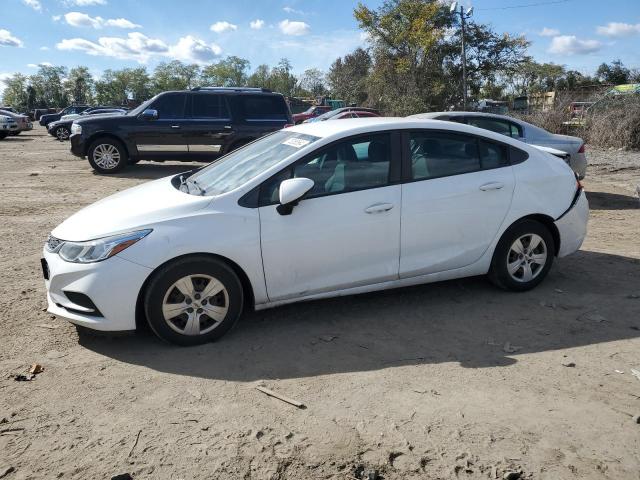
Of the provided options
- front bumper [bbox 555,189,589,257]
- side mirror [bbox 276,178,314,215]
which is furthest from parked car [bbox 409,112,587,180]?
side mirror [bbox 276,178,314,215]

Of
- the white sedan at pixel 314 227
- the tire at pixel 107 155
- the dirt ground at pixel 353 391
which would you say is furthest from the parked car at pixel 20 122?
the white sedan at pixel 314 227

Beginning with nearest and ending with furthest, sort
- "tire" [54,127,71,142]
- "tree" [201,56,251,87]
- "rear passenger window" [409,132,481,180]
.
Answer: "rear passenger window" [409,132,481,180]
"tire" [54,127,71,142]
"tree" [201,56,251,87]

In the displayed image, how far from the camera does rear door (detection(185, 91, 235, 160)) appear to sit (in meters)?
13.1

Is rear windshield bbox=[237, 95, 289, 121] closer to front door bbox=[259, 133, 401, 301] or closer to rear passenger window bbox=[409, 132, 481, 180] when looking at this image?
rear passenger window bbox=[409, 132, 481, 180]

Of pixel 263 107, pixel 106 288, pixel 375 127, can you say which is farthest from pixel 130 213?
pixel 263 107

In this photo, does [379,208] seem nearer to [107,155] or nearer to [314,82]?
[107,155]

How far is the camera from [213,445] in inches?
113

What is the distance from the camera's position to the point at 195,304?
13.0ft

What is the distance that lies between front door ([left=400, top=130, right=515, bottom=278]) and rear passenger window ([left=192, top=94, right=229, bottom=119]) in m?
9.37

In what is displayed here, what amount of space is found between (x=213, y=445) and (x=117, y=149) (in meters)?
11.6

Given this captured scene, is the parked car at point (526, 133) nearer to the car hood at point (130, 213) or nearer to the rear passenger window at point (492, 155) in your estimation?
the rear passenger window at point (492, 155)

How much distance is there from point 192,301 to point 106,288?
58cm

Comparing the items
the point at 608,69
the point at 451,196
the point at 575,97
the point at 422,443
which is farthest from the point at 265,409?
the point at 608,69

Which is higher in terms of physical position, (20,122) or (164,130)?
(164,130)
